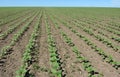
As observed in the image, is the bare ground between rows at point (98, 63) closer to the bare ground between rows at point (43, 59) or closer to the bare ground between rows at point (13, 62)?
the bare ground between rows at point (43, 59)

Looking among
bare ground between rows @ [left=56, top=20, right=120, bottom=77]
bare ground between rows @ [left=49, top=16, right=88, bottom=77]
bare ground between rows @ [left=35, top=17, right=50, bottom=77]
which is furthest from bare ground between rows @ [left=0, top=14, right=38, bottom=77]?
bare ground between rows @ [left=56, top=20, right=120, bottom=77]

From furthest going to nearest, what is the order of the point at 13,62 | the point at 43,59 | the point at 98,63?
the point at 43,59
the point at 98,63
the point at 13,62

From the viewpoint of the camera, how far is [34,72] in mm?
8039

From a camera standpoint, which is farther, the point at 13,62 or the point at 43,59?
the point at 43,59

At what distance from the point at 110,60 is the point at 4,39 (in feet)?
25.1

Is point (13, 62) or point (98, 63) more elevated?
point (13, 62)

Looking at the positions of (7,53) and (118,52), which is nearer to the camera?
(7,53)

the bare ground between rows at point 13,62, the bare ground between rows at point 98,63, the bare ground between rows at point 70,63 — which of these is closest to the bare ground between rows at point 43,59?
the bare ground between rows at point 70,63

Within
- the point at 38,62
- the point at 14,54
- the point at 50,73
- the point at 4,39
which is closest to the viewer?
the point at 50,73

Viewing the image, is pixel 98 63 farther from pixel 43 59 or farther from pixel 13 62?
pixel 13 62

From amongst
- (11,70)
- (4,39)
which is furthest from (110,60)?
(4,39)

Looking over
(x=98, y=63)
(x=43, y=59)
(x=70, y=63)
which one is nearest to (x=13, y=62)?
(x=43, y=59)

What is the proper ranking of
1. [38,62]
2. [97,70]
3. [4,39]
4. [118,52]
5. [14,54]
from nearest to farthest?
[97,70] → [38,62] → [14,54] → [118,52] → [4,39]

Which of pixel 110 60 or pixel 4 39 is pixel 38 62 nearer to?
pixel 110 60
